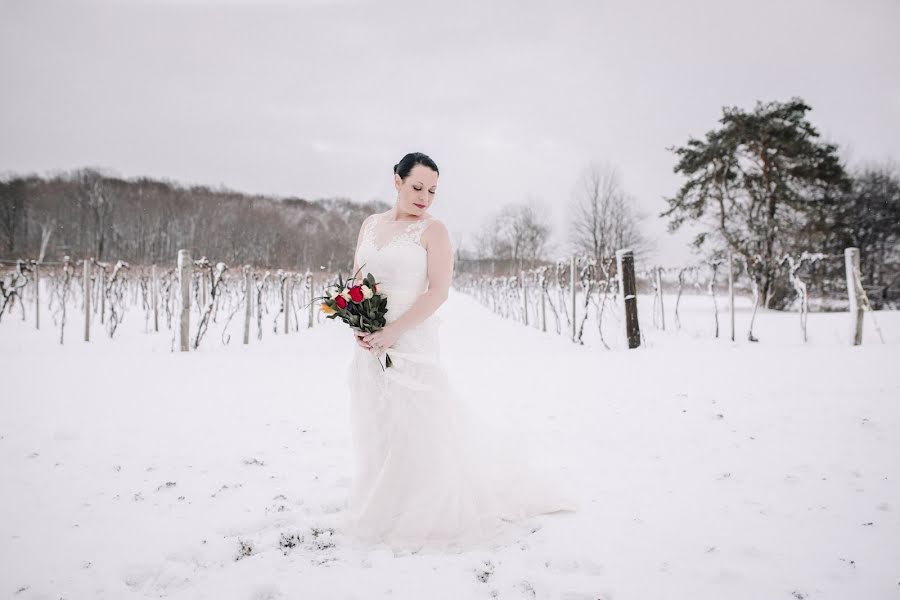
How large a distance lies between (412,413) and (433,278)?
0.70 meters

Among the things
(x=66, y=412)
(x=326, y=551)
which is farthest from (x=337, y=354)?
(x=326, y=551)

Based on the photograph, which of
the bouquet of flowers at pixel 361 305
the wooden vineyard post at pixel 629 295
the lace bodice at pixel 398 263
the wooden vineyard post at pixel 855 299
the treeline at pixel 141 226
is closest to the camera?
the bouquet of flowers at pixel 361 305

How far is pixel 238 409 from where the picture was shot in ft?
14.4

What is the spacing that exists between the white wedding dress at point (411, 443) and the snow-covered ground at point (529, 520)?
13 centimetres

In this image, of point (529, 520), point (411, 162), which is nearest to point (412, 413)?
point (529, 520)

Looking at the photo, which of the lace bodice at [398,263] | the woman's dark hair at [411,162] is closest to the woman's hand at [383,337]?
the lace bodice at [398,263]

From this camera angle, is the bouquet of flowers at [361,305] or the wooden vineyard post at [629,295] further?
the wooden vineyard post at [629,295]

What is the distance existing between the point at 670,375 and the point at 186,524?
5.38 metres

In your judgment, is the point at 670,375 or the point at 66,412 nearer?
the point at 66,412

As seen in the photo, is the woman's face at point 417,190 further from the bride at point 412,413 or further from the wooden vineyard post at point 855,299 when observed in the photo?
the wooden vineyard post at point 855,299

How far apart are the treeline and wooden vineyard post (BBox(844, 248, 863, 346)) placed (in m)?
51.0

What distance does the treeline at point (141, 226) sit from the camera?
45.0 meters

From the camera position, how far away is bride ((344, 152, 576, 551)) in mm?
2012

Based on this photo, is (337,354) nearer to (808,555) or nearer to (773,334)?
(808,555)
